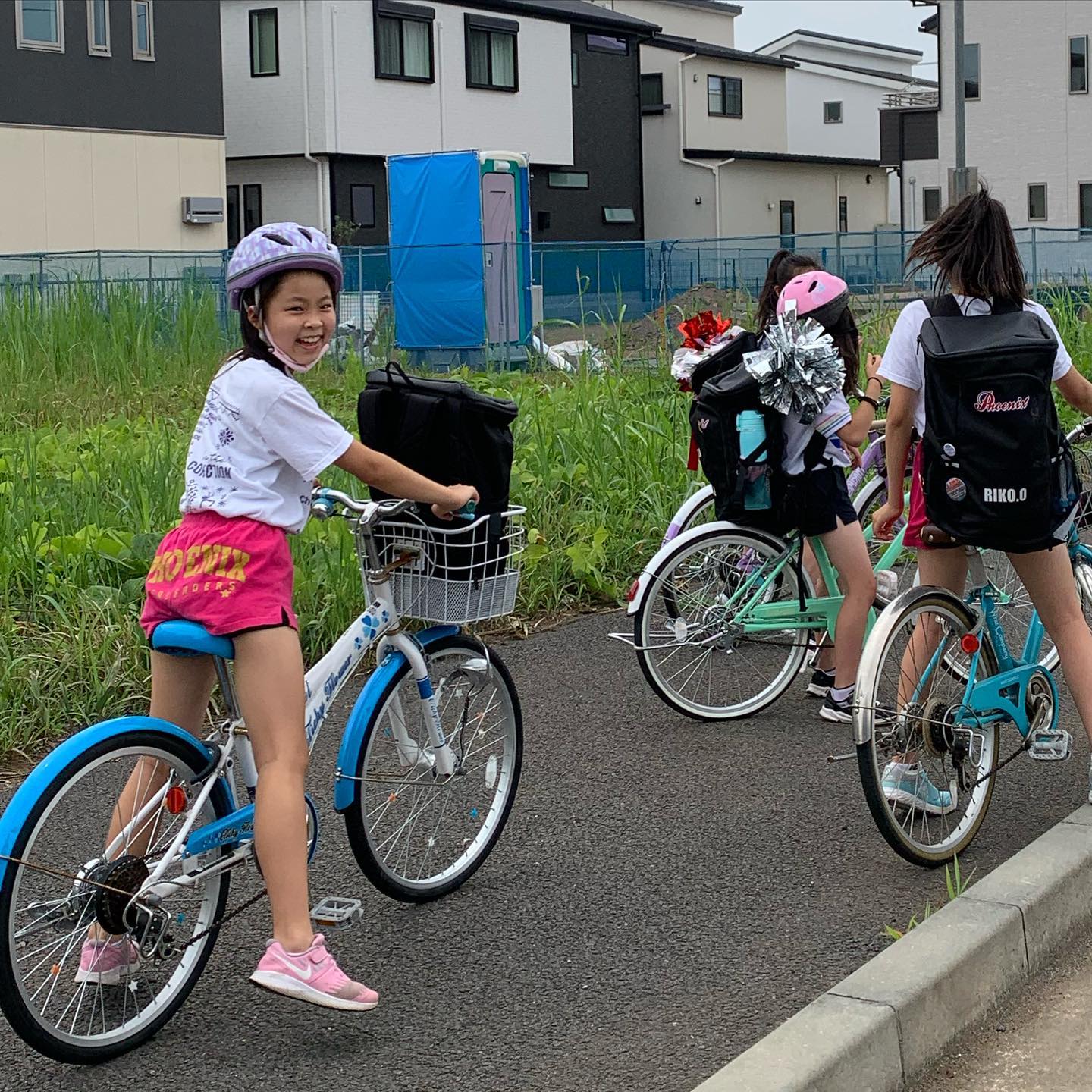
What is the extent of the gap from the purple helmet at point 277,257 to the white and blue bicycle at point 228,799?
51 centimetres

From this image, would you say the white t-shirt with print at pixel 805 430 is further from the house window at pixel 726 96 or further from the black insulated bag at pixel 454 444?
the house window at pixel 726 96

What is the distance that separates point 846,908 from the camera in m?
3.96

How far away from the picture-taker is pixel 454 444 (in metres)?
3.65

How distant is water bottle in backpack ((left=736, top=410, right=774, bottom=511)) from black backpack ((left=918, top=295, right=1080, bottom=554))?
4.38 feet

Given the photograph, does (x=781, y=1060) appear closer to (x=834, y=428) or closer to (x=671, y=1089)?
(x=671, y=1089)

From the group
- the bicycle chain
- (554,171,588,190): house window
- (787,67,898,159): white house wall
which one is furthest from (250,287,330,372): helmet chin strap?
(787,67,898,159): white house wall

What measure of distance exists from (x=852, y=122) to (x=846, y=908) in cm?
5957

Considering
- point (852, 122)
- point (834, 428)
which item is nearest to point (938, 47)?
point (852, 122)

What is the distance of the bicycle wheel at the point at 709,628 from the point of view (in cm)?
561

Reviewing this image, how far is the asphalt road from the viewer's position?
126 inches

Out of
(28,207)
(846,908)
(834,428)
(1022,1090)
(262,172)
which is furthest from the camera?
(262,172)

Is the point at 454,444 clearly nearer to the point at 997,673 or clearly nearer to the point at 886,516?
the point at 886,516

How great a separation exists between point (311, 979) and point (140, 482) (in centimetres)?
460

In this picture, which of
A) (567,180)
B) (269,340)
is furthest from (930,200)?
(269,340)
